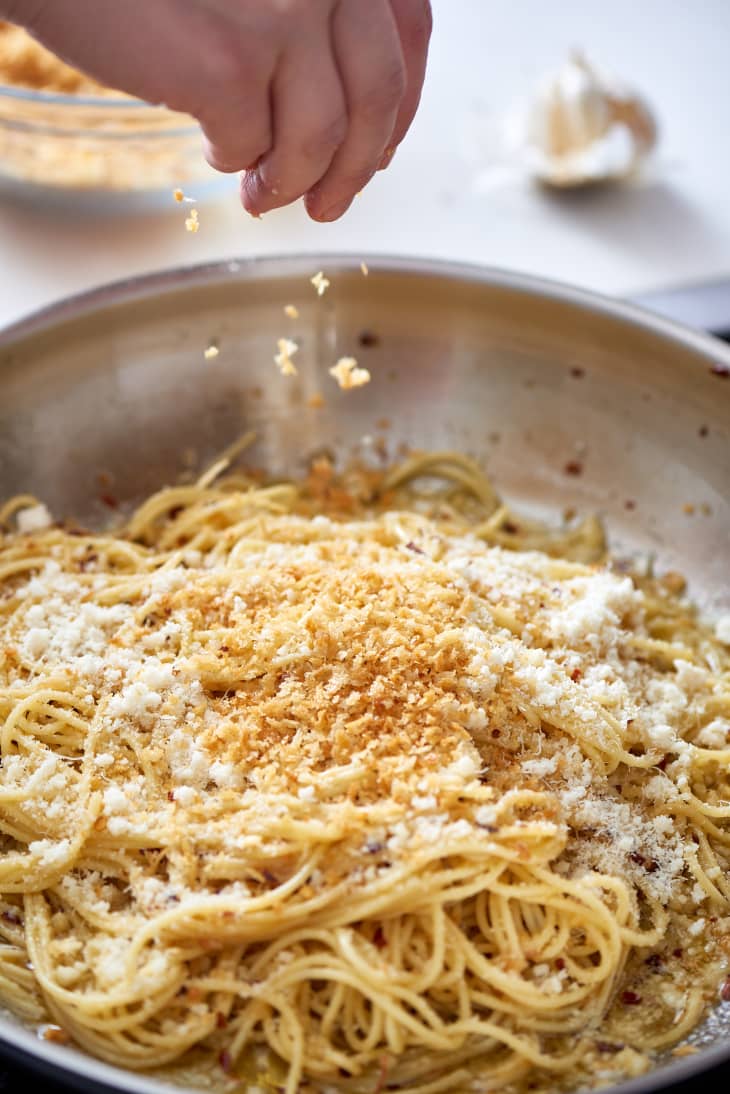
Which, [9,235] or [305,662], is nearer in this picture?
[305,662]

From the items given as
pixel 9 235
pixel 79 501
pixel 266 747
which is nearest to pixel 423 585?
pixel 266 747

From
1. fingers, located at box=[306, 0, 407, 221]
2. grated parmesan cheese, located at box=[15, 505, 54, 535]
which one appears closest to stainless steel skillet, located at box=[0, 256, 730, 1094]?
grated parmesan cheese, located at box=[15, 505, 54, 535]

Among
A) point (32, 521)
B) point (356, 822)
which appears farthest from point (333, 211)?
point (32, 521)

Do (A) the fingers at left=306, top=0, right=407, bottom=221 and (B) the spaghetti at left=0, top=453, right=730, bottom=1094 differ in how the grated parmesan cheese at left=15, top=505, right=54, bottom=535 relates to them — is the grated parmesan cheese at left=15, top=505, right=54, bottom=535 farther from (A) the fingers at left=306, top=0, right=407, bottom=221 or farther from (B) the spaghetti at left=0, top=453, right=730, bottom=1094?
(A) the fingers at left=306, top=0, right=407, bottom=221

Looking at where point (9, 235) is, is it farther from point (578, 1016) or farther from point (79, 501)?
point (578, 1016)

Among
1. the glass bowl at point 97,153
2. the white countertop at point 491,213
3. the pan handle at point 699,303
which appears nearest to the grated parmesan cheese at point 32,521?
the white countertop at point 491,213

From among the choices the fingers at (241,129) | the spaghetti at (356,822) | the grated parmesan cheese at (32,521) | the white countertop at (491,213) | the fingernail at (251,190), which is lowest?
the spaghetti at (356,822)

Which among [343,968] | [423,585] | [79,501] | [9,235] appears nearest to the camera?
[343,968]

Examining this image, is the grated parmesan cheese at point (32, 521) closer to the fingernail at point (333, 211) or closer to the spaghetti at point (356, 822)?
the spaghetti at point (356, 822)
